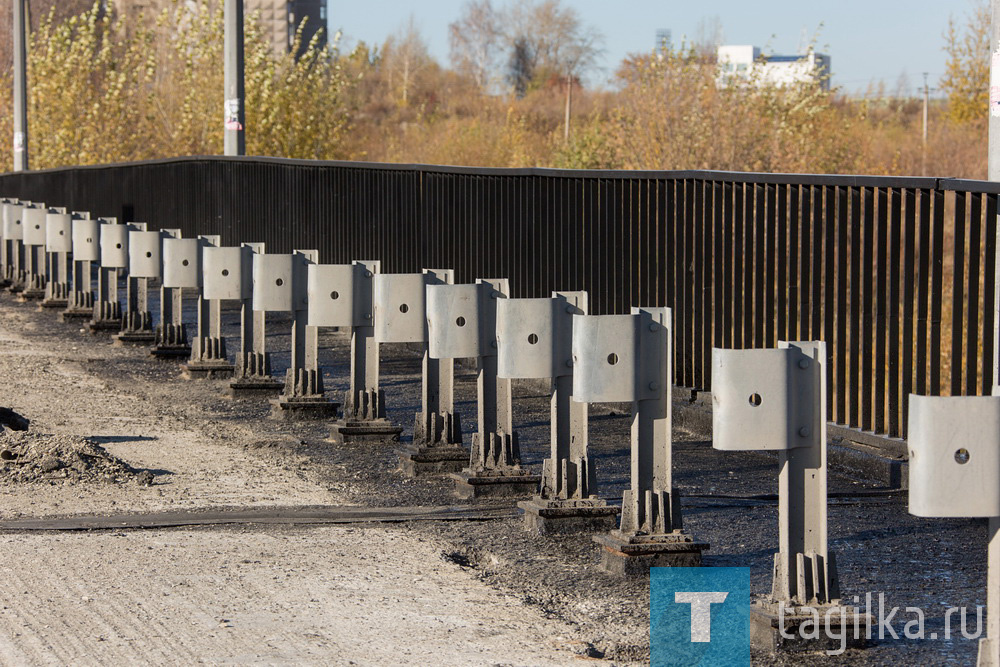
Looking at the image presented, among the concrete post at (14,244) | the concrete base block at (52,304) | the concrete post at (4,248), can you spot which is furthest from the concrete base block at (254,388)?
the concrete post at (4,248)

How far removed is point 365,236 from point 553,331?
10.2 meters

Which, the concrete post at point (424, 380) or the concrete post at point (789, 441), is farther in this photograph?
the concrete post at point (424, 380)

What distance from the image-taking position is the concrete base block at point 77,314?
61.6ft

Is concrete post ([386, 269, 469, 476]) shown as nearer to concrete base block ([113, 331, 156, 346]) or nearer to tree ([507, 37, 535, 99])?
concrete base block ([113, 331, 156, 346])

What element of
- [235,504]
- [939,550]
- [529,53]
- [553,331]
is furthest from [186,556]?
[529,53]

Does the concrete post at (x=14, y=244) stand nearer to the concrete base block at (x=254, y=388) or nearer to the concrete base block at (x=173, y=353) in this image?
the concrete base block at (x=173, y=353)

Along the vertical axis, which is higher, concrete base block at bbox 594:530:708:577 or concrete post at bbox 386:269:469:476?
concrete post at bbox 386:269:469:476

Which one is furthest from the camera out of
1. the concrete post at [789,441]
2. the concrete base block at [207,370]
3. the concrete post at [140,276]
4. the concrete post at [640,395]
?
the concrete post at [140,276]

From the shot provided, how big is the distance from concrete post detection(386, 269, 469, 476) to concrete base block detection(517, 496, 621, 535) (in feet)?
5.40

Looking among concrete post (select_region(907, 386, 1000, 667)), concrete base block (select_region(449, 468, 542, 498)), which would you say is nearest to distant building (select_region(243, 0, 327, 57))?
concrete base block (select_region(449, 468, 542, 498))

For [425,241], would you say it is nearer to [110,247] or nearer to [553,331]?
[110,247]

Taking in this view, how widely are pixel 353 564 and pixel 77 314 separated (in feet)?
40.9

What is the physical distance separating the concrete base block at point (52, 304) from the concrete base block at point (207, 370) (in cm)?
690

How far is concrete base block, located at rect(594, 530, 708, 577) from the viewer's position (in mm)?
6906
